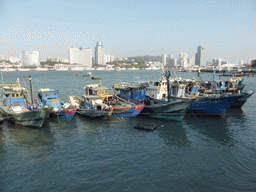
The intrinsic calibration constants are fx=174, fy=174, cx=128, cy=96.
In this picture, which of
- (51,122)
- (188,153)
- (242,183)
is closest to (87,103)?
(51,122)

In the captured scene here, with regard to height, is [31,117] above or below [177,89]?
below

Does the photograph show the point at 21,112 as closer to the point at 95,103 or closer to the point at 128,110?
the point at 95,103

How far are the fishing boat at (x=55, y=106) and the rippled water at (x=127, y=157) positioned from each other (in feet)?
6.11

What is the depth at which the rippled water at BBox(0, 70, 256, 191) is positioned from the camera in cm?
1309

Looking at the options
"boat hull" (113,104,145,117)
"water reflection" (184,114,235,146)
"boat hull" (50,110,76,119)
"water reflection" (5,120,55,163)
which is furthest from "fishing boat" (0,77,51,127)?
"water reflection" (184,114,235,146)

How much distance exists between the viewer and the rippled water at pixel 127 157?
42.9 ft

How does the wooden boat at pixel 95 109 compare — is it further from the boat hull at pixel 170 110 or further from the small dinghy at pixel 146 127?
the boat hull at pixel 170 110

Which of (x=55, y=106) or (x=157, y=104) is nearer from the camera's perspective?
(x=157, y=104)

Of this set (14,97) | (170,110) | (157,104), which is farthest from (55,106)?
(170,110)

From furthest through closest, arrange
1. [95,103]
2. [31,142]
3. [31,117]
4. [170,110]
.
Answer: [95,103], [170,110], [31,117], [31,142]

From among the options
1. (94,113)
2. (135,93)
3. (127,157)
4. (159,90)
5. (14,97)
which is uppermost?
(159,90)

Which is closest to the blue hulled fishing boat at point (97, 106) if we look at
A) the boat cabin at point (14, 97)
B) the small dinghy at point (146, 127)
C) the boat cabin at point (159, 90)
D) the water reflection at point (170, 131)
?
the water reflection at point (170, 131)

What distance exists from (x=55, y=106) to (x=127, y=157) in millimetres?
17390

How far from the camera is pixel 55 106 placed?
28.8m
